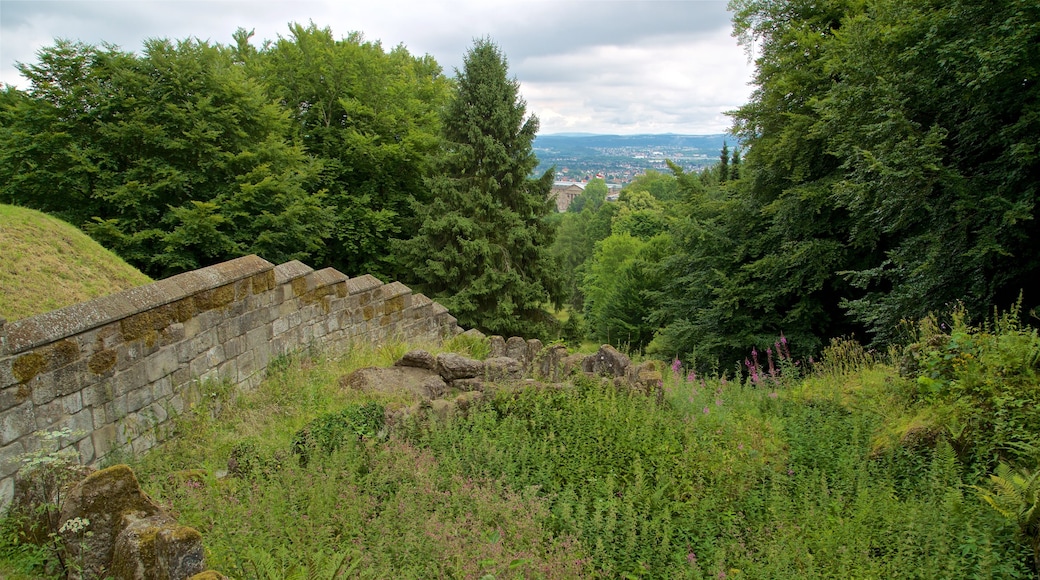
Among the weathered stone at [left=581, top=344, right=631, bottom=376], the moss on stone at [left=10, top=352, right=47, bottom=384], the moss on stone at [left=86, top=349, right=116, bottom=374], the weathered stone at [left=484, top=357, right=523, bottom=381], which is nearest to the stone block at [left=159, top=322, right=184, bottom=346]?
the moss on stone at [left=86, top=349, right=116, bottom=374]

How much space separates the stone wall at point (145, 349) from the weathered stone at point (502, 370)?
9.17ft

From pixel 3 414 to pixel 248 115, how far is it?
45.8ft

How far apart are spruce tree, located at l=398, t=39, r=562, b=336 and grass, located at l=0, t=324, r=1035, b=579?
15.2m

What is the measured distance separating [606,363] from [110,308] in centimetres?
527

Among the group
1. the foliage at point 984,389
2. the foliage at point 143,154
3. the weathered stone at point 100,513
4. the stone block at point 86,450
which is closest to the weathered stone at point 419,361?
the stone block at point 86,450

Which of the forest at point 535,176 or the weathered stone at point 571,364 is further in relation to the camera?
the forest at point 535,176

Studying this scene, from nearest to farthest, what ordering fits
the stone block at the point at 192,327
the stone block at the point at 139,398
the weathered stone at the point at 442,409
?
the stone block at the point at 139,398 < the weathered stone at the point at 442,409 < the stone block at the point at 192,327

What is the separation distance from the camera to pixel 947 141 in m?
11.4

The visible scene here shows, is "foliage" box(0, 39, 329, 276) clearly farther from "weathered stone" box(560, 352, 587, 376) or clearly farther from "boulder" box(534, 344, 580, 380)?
"weathered stone" box(560, 352, 587, 376)

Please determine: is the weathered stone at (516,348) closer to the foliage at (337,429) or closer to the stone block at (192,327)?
the foliage at (337,429)

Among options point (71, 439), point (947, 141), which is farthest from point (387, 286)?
point (947, 141)

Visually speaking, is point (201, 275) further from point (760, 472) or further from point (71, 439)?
point (760, 472)

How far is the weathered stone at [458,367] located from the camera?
730cm

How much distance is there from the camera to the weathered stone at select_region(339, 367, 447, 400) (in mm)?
6879
